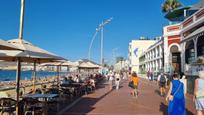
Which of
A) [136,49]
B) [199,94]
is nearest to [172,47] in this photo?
[199,94]

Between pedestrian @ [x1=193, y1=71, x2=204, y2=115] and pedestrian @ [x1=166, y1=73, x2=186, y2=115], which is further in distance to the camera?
pedestrian @ [x1=166, y1=73, x2=186, y2=115]

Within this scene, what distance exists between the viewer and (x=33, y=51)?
29.2ft

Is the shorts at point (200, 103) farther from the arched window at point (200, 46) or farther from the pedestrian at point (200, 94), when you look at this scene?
the arched window at point (200, 46)

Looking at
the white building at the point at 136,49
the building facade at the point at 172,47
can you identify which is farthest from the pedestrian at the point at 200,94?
the white building at the point at 136,49

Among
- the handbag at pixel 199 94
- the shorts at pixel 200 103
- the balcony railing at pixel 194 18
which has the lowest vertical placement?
the shorts at pixel 200 103

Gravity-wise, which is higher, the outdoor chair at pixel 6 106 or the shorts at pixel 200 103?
the shorts at pixel 200 103

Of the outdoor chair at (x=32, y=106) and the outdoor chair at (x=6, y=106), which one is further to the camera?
the outdoor chair at (x=32, y=106)

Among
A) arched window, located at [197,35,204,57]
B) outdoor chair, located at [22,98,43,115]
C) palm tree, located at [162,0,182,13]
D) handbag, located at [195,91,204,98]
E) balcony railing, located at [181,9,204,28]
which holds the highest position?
Answer: palm tree, located at [162,0,182,13]

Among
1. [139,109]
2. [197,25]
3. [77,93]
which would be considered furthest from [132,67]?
[139,109]

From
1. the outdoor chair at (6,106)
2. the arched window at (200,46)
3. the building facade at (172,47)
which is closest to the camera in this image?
the outdoor chair at (6,106)

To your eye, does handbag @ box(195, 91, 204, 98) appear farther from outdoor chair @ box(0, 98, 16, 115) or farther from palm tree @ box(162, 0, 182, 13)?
palm tree @ box(162, 0, 182, 13)

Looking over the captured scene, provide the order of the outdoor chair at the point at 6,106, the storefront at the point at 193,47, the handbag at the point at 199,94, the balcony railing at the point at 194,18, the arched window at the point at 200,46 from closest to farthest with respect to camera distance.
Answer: the handbag at the point at 199,94
the outdoor chair at the point at 6,106
the storefront at the point at 193,47
the balcony railing at the point at 194,18
the arched window at the point at 200,46

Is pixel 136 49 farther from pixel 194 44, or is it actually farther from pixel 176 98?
pixel 176 98

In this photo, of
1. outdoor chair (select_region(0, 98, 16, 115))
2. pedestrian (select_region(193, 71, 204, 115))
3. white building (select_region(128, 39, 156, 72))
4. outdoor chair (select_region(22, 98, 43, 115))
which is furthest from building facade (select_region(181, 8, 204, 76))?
white building (select_region(128, 39, 156, 72))
